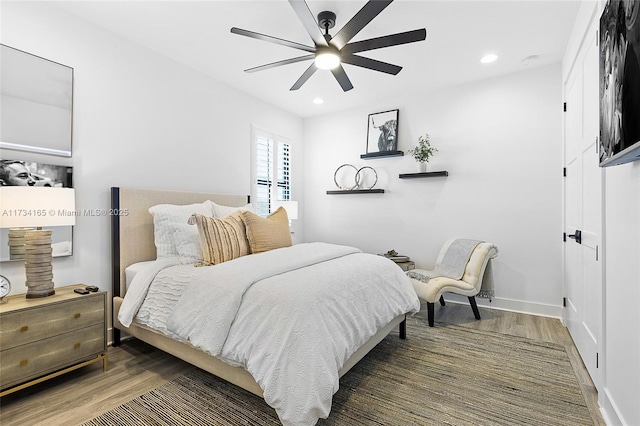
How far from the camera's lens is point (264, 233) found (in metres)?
2.95

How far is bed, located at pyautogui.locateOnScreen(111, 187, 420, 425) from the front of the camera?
156cm

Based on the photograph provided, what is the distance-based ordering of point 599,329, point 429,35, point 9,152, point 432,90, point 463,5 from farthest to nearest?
point 432,90, point 429,35, point 463,5, point 9,152, point 599,329

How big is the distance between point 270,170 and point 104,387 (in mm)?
3256

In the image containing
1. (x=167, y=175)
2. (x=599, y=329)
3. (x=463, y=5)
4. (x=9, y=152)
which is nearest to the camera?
(x=599, y=329)

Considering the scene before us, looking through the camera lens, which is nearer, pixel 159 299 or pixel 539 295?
pixel 159 299

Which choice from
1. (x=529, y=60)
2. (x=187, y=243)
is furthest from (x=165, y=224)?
(x=529, y=60)

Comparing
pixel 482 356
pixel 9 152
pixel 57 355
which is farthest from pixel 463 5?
pixel 57 355

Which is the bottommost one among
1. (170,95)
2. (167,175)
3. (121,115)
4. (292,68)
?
(167,175)

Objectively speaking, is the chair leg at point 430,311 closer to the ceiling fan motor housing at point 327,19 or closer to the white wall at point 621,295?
the white wall at point 621,295

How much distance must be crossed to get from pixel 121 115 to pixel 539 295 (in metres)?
4.72

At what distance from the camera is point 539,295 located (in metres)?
3.62

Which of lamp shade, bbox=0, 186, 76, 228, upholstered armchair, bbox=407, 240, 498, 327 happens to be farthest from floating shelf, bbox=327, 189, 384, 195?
lamp shade, bbox=0, 186, 76, 228

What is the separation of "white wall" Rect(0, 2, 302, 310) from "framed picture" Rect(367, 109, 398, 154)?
2.06 m

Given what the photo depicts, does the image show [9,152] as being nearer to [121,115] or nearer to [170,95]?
[121,115]
